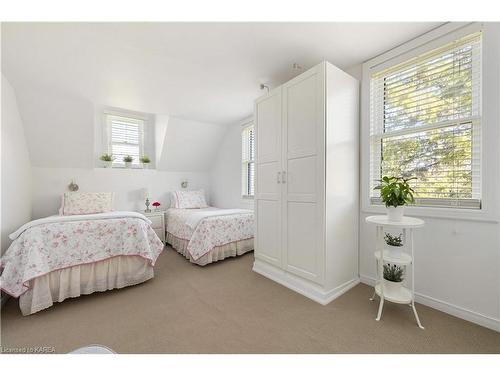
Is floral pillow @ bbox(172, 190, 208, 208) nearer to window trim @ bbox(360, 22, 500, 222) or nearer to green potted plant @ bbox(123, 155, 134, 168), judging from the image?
green potted plant @ bbox(123, 155, 134, 168)

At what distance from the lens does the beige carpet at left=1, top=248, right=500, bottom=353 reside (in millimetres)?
1371

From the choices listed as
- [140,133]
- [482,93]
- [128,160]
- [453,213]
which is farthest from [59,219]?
[482,93]

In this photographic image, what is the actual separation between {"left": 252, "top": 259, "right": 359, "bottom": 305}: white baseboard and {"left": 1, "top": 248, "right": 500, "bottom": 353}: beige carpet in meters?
0.06

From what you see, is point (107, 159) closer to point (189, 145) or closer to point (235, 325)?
point (189, 145)

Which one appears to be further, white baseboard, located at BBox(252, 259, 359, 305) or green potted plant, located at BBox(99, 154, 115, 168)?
Result: green potted plant, located at BBox(99, 154, 115, 168)

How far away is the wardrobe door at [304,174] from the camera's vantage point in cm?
191

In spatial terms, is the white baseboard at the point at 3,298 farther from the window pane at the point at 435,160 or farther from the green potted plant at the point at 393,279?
the window pane at the point at 435,160

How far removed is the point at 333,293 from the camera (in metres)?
1.96

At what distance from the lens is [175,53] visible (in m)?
2.00

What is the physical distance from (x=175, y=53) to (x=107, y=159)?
2503 millimetres

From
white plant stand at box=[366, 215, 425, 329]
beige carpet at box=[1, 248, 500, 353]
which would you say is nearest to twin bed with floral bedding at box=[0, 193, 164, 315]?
beige carpet at box=[1, 248, 500, 353]

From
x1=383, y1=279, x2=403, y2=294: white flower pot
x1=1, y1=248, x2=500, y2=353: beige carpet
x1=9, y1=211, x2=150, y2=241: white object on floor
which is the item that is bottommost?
x1=1, y1=248, x2=500, y2=353: beige carpet
